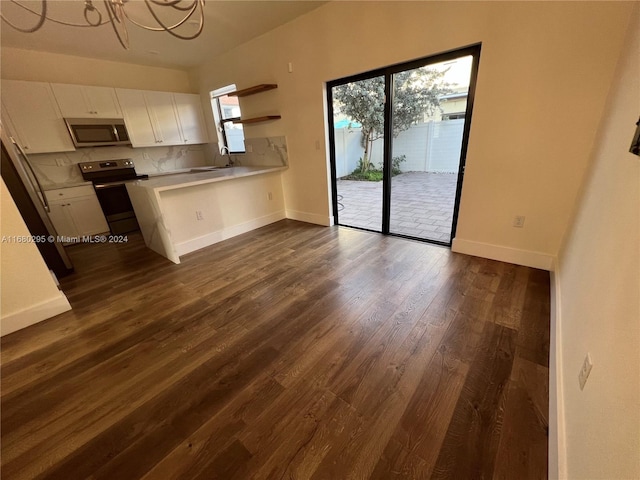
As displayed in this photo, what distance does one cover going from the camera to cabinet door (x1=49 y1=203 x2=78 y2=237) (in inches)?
138

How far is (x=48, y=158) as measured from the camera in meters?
3.67

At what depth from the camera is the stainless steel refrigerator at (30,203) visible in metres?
2.26

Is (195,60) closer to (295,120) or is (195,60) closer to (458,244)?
(295,120)

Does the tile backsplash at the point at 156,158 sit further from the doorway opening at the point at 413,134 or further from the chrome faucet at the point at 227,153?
the doorway opening at the point at 413,134

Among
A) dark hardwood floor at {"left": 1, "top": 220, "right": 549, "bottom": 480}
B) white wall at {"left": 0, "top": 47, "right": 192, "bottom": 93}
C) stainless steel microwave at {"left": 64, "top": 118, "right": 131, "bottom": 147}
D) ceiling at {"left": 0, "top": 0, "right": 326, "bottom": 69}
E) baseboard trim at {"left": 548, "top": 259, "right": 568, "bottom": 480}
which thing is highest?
ceiling at {"left": 0, "top": 0, "right": 326, "bottom": 69}

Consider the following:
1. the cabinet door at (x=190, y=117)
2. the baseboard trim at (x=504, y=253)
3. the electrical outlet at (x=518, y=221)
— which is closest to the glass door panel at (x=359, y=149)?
the baseboard trim at (x=504, y=253)

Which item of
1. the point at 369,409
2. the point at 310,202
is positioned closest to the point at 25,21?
the point at 310,202

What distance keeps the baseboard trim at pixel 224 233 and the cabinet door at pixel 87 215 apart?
186cm

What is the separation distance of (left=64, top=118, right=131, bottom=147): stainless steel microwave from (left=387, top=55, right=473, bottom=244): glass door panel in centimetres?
407

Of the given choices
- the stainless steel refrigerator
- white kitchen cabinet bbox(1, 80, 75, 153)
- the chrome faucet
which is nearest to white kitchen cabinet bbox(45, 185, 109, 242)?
white kitchen cabinet bbox(1, 80, 75, 153)

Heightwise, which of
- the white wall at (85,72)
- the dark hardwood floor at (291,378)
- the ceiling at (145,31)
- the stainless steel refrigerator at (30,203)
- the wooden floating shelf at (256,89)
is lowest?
the dark hardwood floor at (291,378)

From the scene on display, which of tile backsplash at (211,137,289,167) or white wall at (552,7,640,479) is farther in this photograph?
tile backsplash at (211,137,289,167)

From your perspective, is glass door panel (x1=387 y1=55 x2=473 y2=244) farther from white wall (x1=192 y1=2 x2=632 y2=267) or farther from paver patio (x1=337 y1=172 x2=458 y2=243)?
white wall (x1=192 y1=2 x2=632 y2=267)

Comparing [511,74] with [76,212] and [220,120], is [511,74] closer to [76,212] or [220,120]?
[220,120]
